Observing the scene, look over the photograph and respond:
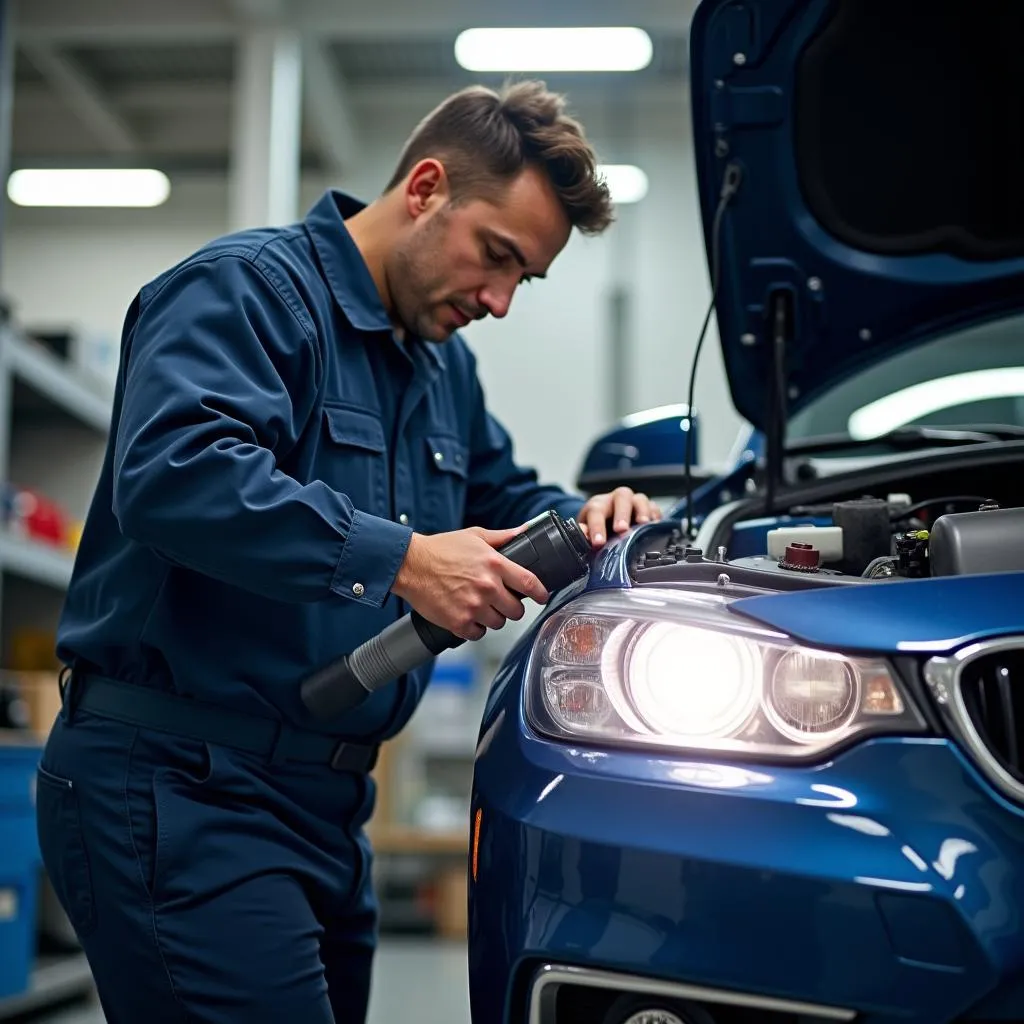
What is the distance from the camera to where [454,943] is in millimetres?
5770

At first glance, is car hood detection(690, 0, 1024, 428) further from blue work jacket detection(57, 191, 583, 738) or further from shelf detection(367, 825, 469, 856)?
shelf detection(367, 825, 469, 856)

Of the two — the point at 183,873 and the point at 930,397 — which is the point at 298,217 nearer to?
the point at 930,397

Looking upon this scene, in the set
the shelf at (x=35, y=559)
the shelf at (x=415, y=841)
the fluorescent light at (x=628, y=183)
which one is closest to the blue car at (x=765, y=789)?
the shelf at (x=35, y=559)

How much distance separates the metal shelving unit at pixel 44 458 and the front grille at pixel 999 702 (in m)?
3.58

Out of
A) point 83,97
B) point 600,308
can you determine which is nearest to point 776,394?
point 600,308

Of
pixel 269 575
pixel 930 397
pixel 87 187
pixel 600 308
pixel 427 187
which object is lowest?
pixel 269 575

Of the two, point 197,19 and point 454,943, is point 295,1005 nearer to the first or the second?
point 454,943

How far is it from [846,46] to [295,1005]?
5.01 feet

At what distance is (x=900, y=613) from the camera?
3.42 ft

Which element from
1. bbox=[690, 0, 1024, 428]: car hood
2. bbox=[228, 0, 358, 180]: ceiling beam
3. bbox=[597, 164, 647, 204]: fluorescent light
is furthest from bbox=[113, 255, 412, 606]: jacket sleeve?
bbox=[597, 164, 647, 204]: fluorescent light

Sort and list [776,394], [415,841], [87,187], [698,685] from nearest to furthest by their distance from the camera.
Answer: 1. [698,685]
2. [776,394]
3. [415,841]
4. [87,187]

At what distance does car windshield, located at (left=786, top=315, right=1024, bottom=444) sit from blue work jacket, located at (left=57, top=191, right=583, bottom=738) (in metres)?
0.71

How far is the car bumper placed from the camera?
0.93 metres

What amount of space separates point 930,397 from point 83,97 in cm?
789
